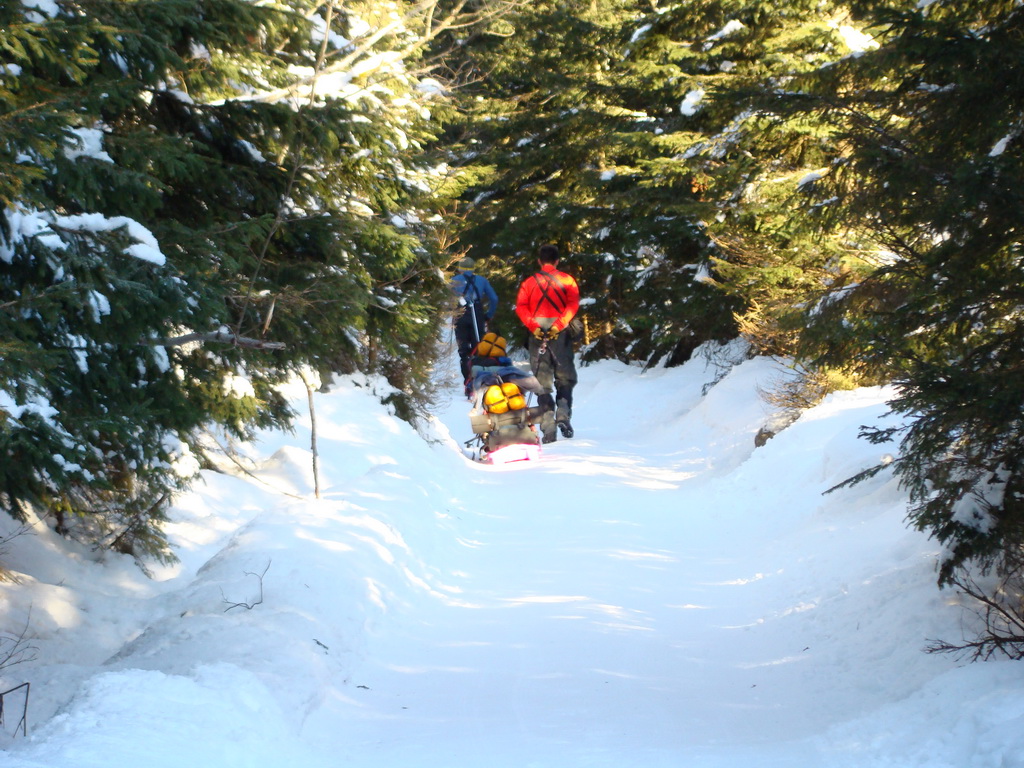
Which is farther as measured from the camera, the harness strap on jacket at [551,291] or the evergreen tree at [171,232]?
the harness strap on jacket at [551,291]

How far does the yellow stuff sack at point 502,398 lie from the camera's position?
11.2m

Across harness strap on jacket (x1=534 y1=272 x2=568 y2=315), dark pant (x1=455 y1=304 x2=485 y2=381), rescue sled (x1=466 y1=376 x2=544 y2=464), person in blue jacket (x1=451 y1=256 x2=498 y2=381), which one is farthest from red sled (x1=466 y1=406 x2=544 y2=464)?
harness strap on jacket (x1=534 y1=272 x2=568 y2=315)

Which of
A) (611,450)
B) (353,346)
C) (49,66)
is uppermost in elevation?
(49,66)

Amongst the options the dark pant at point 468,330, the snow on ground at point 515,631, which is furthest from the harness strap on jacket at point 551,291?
the snow on ground at point 515,631

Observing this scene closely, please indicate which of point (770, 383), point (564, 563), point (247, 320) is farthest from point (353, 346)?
point (770, 383)

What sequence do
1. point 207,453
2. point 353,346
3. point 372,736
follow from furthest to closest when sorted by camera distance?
point 207,453 → point 353,346 → point 372,736

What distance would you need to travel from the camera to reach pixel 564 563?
7.00 meters

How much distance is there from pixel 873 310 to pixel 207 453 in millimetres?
6585

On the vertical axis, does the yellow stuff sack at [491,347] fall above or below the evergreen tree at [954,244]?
below

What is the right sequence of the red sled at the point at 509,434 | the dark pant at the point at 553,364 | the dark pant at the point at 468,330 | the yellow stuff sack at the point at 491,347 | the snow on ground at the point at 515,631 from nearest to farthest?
the snow on ground at the point at 515,631 < the red sled at the point at 509,434 < the yellow stuff sack at the point at 491,347 < the dark pant at the point at 553,364 < the dark pant at the point at 468,330

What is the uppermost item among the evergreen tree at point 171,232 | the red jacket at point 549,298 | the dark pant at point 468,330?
the evergreen tree at point 171,232

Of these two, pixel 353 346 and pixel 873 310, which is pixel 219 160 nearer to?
pixel 353 346

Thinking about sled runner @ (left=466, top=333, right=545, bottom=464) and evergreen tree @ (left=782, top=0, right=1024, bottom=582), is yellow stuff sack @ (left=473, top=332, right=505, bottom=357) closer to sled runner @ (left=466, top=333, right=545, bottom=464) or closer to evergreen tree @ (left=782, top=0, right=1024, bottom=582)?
sled runner @ (left=466, top=333, right=545, bottom=464)

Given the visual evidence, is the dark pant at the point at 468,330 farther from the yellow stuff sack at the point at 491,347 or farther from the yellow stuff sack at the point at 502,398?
the yellow stuff sack at the point at 502,398
